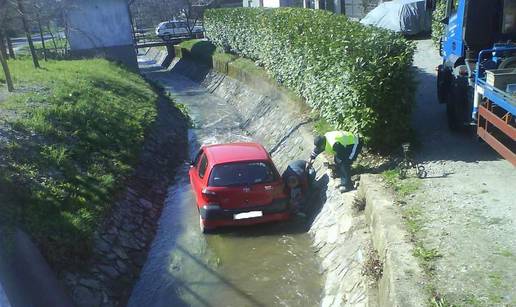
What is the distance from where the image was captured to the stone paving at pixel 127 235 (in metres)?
7.47

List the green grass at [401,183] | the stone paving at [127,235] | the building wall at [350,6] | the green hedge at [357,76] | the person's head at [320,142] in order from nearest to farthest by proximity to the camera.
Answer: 1. the stone paving at [127,235]
2. the green grass at [401,183]
3. the green hedge at [357,76]
4. the person's head at [320,142]
5. the building wall at [350,6]

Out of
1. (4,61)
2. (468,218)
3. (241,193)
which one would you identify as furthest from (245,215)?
(4,61)

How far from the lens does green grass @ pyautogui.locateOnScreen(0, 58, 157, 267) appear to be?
26.1 feet

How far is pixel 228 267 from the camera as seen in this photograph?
8.81 metres

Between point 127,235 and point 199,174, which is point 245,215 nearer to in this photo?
point 199,174

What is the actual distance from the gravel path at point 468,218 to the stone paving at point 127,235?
507cm

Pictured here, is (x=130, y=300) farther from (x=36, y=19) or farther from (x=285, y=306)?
(x=36, y=19)

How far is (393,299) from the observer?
5.19m

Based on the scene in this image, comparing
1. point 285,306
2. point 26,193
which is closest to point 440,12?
point 285,306

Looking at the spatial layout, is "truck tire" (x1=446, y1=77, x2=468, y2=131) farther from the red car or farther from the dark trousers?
the red car

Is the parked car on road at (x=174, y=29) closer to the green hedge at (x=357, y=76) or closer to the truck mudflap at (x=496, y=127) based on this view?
the green hedge at (x=357, y=76)

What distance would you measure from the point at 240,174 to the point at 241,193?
1.39 ft

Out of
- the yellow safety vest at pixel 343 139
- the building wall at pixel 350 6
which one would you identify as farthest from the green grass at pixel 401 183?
the building wall at pixel 350 6

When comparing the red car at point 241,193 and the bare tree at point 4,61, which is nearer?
the red car at point 241,193
